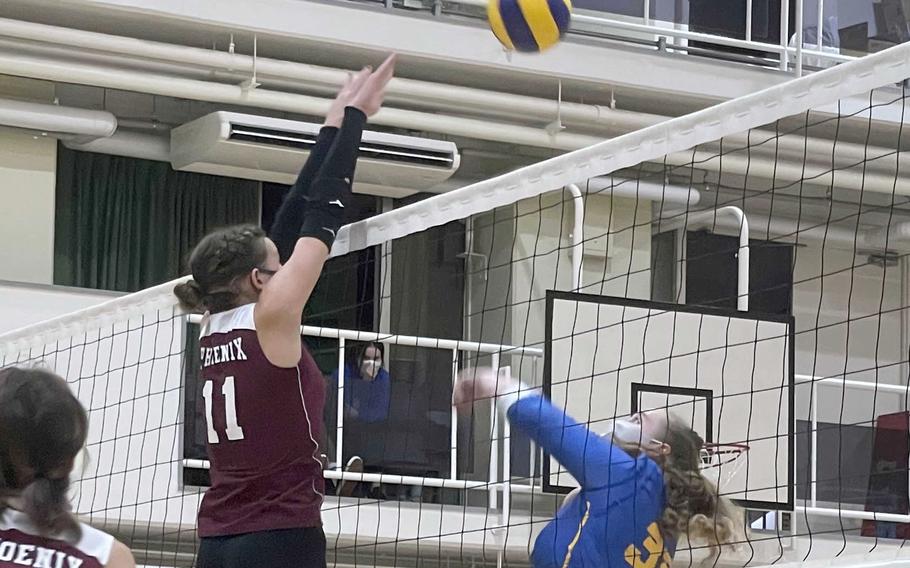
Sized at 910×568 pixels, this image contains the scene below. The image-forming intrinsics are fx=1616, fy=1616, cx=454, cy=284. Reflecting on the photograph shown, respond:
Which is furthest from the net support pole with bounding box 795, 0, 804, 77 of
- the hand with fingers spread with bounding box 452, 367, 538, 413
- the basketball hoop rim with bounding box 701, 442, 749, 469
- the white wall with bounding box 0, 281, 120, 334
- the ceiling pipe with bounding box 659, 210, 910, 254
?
the hand with fingers spread with bounding box 452, 367, 538, 413

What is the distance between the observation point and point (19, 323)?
9.63 metres

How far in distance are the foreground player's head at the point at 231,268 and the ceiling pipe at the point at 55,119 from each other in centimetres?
663

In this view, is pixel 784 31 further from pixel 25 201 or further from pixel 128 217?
pixel 25 201

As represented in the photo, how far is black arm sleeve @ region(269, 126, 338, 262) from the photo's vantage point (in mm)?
4094

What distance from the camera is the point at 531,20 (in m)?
6.72

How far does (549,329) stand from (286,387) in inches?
194

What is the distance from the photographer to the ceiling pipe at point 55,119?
10094 millimetres

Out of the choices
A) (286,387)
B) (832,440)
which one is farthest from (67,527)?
(832,440)

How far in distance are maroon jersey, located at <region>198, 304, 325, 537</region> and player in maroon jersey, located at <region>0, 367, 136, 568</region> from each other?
1.29 meters

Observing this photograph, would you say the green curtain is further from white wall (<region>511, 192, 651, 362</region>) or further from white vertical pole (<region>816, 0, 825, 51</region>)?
white vertical pole (<region>816, 0, 825, 51</region>)

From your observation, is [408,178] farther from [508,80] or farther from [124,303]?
[124,303]

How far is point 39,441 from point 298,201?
1855 millimetres

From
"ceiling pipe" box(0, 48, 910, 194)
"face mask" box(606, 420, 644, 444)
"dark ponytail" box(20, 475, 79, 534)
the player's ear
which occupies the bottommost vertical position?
"dark ponytail" box(20, 475, 79, 534)

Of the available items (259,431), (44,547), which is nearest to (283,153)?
(259,431)
